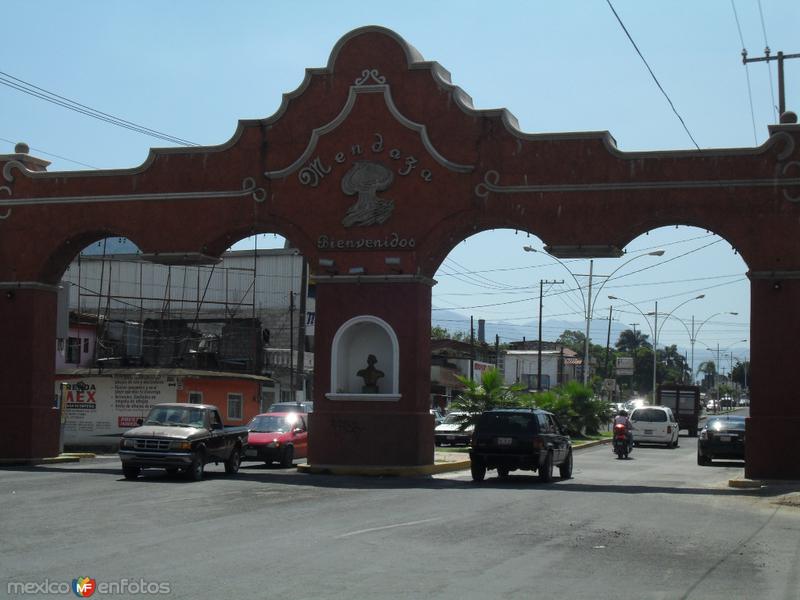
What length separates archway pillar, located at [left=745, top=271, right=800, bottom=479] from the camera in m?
23.8

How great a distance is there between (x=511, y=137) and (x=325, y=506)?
40.1 feet

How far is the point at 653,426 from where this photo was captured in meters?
46.5

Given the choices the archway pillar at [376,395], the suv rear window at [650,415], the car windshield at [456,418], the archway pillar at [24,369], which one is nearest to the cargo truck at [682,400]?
the suv rear window at [650,415]

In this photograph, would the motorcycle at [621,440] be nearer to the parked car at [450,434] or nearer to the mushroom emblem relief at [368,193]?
the parked car at [450,434]

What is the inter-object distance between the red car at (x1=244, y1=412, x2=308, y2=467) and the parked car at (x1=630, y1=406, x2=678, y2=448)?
66.5 feet

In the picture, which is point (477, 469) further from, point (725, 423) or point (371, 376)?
point (725, 423)

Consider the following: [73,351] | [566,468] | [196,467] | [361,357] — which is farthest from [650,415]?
[196,467]

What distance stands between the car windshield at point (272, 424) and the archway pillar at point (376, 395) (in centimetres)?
307

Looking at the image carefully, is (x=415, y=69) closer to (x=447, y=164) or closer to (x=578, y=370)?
(x=447, y=164)

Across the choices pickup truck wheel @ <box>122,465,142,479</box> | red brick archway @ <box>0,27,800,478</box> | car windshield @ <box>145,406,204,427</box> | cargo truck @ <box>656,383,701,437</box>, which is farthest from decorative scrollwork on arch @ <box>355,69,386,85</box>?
cargo truck @ <box>656,383,701,437</box>

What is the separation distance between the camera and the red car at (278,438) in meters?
29.2

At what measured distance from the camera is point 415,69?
89.4ft

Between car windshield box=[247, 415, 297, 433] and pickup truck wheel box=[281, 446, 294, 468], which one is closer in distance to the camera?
pickup truck wheel box=[281, 446, 294, 468]

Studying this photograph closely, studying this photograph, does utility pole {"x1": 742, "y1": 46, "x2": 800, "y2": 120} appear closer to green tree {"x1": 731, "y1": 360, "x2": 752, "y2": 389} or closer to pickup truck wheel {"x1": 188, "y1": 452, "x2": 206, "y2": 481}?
pickup truck wheel {"x1": 188, "y1": 452, "x2": 206, "y2": 481}
